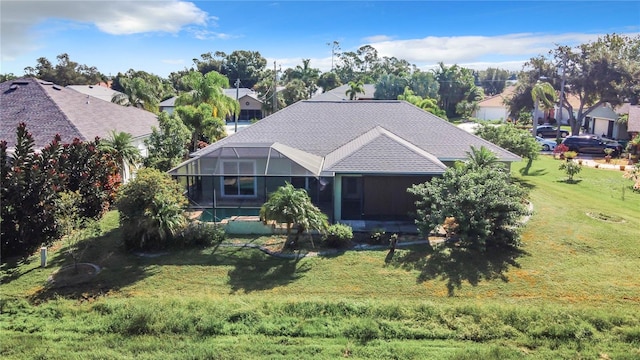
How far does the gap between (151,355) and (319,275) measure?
234 inches

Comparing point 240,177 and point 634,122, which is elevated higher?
point 634,122

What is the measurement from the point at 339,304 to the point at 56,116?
20352 millimetres

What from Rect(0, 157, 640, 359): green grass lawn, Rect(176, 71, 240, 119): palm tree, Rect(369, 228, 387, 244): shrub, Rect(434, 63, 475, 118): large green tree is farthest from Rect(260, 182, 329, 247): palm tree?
Rect(434, 63, 475, 118): large green tree

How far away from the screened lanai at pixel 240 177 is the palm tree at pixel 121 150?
17.7ft

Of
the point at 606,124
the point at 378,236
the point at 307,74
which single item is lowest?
the point at 378,236

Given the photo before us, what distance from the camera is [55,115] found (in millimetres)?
24203

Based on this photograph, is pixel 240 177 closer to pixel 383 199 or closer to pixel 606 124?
pixel 383 199

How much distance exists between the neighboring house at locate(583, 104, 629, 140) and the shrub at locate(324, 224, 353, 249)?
41610mm

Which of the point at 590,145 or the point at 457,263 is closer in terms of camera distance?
the point at 457,263

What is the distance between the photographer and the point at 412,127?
26.0 meters

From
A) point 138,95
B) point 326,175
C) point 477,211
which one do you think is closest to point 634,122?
point 477,211

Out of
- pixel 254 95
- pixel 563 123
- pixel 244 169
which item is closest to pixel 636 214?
pixel 244 169

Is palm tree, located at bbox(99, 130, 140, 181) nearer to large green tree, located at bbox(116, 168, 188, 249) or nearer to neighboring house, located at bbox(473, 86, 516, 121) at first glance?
large green tree, located at bbox(116, 168, 188, 249)

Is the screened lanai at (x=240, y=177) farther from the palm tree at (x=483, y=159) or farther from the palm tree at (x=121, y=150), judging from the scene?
the palm tree at (x=483, y=159)
